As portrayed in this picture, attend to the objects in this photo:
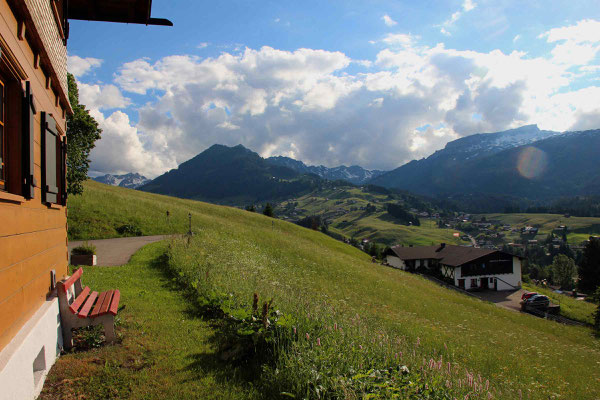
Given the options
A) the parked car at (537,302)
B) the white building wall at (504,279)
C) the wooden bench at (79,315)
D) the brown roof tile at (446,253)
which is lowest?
the white building wall at (504,279)

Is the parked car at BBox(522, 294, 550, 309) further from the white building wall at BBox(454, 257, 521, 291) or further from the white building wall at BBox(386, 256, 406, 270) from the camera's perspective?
the white building wall at BBox(386, 256, 406, 270)

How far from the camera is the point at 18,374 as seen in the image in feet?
14.2

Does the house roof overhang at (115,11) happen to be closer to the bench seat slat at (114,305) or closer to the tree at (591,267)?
the bench seat slat at (114,305)

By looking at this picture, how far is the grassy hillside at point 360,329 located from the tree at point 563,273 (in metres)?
107

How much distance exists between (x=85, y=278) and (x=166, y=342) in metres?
7.73

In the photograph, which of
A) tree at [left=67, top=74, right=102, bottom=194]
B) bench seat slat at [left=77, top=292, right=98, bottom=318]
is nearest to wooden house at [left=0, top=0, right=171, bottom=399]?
bench seat slat at [left=77, top=292, right=98, bottom=318]

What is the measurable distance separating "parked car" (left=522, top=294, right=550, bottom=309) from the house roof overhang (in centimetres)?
5209

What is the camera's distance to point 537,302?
145 ft

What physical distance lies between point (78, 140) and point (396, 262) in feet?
219

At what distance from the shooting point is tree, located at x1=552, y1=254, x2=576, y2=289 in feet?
370

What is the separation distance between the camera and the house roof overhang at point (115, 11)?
984 centimetres

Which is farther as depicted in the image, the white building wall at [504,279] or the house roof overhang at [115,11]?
the white building wall at [504,279]

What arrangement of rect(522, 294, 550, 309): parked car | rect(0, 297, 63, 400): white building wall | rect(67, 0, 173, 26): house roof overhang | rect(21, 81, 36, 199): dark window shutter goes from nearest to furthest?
rect(0, 297, 63, 400): white building wall
rect(21, 81, 36, 199): dark window shutter
rect(67, 0, 173, 26): house roof overhang
rect(522, 294, 550, 309): parked car

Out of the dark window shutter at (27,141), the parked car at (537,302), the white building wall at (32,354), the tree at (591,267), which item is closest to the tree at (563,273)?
the tree at (591,267)
